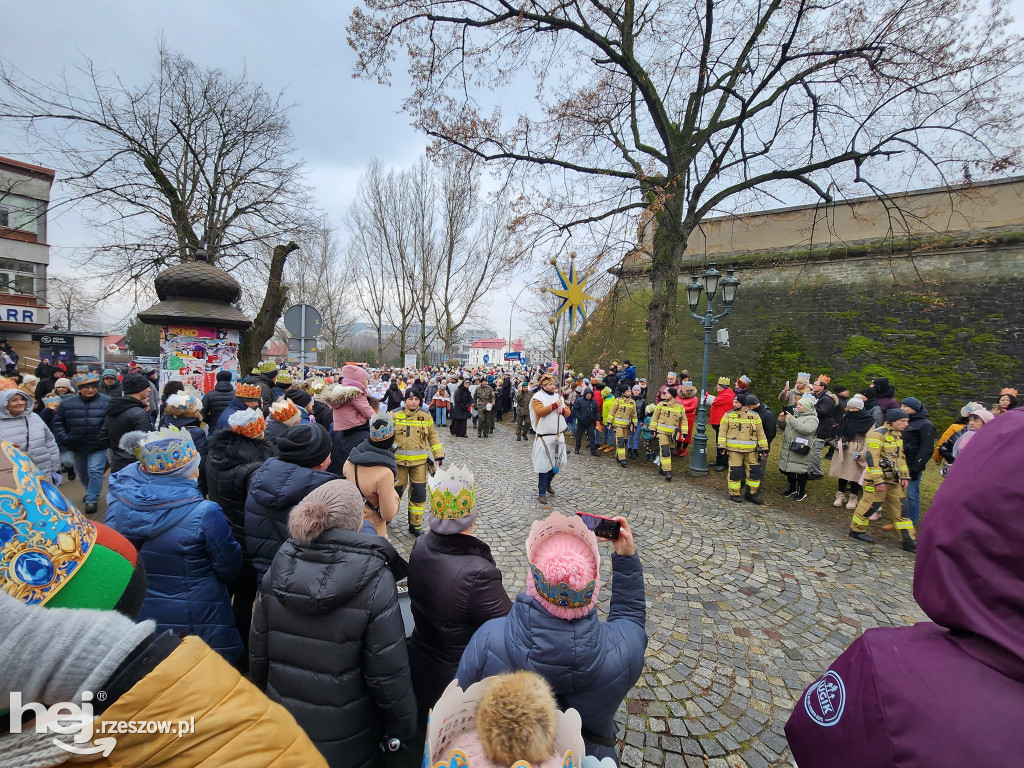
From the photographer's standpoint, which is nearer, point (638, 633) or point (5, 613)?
point (5, 613)

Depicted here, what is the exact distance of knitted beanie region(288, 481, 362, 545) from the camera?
1.79 meters

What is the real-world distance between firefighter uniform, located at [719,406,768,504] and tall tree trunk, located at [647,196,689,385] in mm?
3250

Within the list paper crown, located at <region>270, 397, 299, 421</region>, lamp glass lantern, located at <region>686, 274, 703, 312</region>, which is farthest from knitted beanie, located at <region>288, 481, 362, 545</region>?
lamp glass lantern, located at <region>686, 274, 703, 312</region>

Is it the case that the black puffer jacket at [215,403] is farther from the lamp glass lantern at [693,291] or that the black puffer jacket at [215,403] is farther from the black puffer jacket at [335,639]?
the lamp glass lantern at [693,291]

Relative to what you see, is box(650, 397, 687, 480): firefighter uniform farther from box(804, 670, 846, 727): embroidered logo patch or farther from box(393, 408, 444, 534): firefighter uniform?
box(804, 670, 846, 727): embroidered logo patch

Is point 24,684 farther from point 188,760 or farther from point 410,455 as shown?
point 410,455

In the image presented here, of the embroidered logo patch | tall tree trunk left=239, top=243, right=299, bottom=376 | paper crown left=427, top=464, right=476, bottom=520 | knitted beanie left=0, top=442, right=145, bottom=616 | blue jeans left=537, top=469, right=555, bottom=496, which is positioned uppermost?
tall tree trunk left=239, top=243, right=299, bottom=376

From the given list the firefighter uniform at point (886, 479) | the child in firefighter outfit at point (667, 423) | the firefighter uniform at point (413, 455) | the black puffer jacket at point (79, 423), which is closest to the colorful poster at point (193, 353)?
the black puffer jacket at point (79, 423)

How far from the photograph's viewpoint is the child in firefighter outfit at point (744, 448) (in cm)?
720

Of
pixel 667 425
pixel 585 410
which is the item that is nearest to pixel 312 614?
pixel 667 425

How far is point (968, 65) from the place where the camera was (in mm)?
7445

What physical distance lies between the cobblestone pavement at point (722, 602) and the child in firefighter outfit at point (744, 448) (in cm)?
46

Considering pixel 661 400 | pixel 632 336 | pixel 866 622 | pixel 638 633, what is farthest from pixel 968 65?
pixel 632 336

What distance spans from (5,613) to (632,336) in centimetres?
2155
